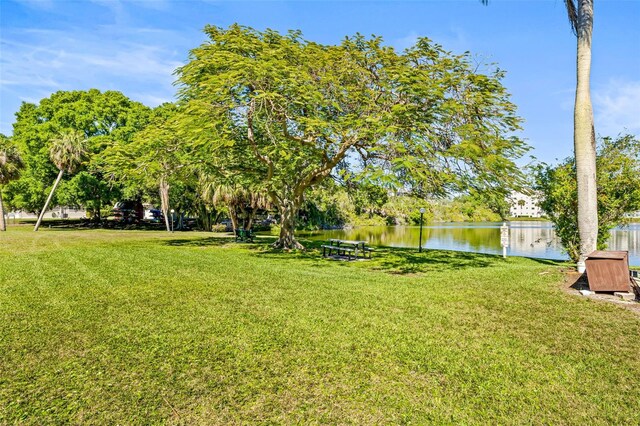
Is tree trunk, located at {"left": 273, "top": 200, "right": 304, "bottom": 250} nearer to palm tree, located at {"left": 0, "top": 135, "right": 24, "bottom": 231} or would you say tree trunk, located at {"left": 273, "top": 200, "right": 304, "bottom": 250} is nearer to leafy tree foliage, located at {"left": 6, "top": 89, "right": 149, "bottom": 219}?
leafy tree foliage, located at {"left": 6, "top": 89, "right": 149, "bottom": 219}

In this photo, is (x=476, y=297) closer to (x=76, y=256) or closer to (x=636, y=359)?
(x=636, y=359)

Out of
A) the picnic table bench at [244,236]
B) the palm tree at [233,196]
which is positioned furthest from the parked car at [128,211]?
the picnic table bench at [244,236]

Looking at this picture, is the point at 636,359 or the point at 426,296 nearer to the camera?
the point at 636,359

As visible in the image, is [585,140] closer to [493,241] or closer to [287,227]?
[287,227]

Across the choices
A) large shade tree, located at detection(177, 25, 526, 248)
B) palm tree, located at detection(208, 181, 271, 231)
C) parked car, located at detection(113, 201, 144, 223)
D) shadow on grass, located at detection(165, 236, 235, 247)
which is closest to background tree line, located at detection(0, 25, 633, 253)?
large shade tree, located at detection(177, 25, 526, 248)

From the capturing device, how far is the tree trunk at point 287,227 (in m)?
18.9

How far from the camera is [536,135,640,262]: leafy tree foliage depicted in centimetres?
1367

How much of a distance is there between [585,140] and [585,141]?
3 cm

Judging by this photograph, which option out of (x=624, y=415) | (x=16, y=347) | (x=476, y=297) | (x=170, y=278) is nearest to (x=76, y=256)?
(x=170, y=278)

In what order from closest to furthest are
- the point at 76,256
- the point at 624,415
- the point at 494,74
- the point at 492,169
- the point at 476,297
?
the point at 624,415 < the point at 476,297 < the point at 492,169 < the point at 76,256 < the point at 494,74

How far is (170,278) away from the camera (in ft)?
32.6

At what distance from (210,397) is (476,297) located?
6.24m

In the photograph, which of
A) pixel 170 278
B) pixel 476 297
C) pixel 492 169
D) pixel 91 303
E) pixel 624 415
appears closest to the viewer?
pixel 624 415

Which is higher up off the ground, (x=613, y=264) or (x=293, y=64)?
(x=293, y=64)
